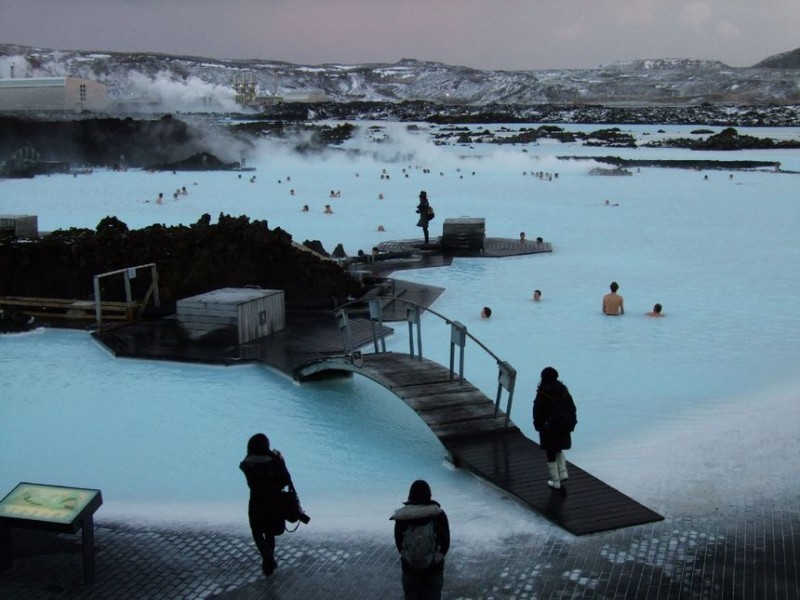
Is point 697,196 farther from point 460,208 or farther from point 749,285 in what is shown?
point 749,285

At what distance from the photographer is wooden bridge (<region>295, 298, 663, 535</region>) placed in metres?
5.85

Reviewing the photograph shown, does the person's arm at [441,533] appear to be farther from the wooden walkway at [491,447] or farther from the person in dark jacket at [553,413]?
the person in dark jacket at [553,413]

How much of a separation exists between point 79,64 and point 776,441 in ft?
690

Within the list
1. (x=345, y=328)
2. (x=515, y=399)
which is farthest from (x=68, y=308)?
(x=515, y=399)

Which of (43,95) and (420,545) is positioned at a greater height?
(43,95)

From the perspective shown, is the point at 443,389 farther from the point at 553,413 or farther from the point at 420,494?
the point at 420,494

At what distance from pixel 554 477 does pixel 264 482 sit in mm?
2172

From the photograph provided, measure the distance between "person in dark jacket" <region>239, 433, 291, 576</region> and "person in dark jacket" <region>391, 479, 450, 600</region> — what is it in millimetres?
1014

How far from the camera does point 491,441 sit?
278 inches

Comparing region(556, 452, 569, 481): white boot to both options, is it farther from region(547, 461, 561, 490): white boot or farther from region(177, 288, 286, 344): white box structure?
region(177, 288, 286, 344): white box structure

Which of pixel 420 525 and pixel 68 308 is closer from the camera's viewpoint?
pixel 420 525

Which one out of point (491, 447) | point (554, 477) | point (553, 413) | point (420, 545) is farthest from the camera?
point (491, 447)

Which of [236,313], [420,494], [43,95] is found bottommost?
[236,313]

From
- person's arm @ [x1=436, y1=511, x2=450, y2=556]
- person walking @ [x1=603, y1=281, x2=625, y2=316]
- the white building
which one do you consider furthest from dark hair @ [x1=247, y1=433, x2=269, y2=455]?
the white building
